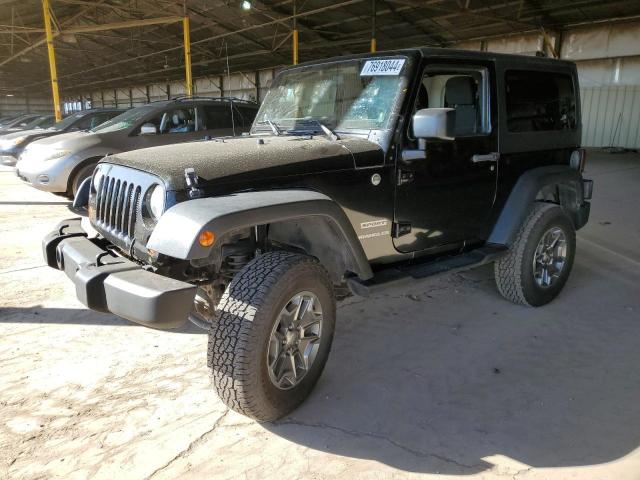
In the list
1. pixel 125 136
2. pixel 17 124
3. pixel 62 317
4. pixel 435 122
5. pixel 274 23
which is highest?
pixel 274 23

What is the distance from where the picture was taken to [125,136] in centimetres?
824

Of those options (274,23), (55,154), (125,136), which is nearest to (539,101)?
(125,136)

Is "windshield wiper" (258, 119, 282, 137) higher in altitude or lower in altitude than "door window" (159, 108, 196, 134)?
lower

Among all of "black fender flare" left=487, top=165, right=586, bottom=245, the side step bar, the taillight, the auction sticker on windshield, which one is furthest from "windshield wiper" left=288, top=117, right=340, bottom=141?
the taillight

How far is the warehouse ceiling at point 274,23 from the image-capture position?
45.0 ft

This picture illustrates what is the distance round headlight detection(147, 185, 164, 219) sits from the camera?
8.50ft

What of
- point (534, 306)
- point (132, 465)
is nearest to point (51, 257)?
point (132, 465)

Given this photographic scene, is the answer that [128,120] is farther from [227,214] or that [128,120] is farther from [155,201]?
[227,214]

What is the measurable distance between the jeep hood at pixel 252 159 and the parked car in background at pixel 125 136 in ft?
16.2

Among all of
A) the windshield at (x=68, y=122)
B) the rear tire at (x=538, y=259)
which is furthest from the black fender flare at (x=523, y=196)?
the windshield at (x=68, y=122)

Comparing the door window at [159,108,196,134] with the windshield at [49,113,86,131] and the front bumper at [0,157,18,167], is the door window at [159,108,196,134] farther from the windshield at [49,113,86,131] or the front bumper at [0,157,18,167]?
the front bumper at [0,157,18,167]

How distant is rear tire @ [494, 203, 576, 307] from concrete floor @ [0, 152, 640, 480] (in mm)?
158

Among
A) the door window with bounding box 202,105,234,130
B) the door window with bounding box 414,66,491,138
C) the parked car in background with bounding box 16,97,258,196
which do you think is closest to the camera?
the door window with bounding box 414,66,491,138

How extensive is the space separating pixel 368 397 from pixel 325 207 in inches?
45.9
